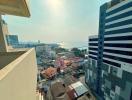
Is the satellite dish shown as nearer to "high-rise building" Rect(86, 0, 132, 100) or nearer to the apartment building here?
the apartment building

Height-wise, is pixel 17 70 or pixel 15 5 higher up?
pixel 15 5

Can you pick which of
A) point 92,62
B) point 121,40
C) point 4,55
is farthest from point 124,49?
point 4,55

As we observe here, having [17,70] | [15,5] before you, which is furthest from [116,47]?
[17,70]

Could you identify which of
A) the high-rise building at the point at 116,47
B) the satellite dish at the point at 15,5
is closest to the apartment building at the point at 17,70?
the satellite dish at the point at 15,5

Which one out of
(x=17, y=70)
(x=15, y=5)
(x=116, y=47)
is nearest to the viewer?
(x=17, y=70)

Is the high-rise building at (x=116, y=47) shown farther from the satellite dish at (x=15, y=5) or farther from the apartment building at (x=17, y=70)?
the satellite dish at (x=15, y=5)

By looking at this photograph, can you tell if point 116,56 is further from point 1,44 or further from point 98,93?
point 1,44

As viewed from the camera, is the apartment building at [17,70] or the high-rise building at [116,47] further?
the high-rise building at [116,47]

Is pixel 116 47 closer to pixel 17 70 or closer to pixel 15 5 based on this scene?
pixel 15 5

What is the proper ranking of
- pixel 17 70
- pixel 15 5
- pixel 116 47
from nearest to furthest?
pixel 17 70 → pixel 15 5 → pixel 116 47
